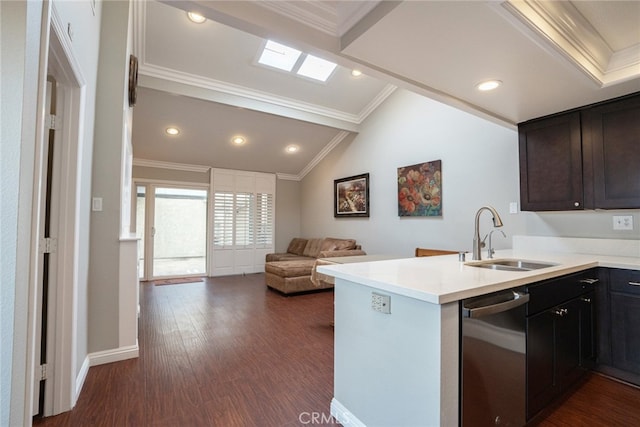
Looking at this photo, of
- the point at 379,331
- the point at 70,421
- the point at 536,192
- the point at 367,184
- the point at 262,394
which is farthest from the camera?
the point at 367,184

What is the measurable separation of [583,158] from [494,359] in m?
2.15

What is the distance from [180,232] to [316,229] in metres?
3.04

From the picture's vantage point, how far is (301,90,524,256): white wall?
340 centimetres

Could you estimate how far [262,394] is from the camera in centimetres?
196

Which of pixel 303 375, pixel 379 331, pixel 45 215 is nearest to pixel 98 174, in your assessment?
pixel 45 215

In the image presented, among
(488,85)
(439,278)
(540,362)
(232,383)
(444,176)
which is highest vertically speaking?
(488,85)

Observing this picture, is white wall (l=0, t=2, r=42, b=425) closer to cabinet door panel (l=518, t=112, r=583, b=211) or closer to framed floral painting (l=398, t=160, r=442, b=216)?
cabinet door panel (l=518, t=112, r=583, b=211)

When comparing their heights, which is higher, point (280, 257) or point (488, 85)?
point (488, 85)

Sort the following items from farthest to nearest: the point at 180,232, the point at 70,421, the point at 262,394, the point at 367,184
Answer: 1. the point at 180,232
2. the point at 367,184
3. the point at 262,394
4. the point at 70,421

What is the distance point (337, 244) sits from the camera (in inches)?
218

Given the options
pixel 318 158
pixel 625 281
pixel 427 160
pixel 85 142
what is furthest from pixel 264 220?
pixel 625 281

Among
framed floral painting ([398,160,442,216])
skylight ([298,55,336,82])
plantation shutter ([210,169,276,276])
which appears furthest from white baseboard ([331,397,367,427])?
plantation shutter ([210,169,276,276])

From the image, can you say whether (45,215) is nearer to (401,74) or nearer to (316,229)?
(401,74)

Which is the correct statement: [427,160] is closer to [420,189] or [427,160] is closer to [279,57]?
[420,189]
